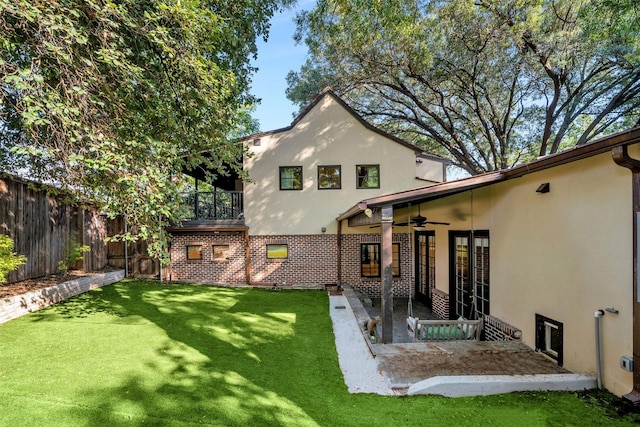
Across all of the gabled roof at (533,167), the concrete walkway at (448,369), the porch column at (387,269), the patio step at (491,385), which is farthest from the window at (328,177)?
the patio step at (491,385)

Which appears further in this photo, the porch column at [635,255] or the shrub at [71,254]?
the shrub at [71,254]

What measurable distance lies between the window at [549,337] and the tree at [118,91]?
265 inches

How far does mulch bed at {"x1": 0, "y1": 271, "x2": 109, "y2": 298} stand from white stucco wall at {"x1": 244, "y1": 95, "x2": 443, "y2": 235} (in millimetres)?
6006

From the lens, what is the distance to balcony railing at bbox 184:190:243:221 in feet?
40.2

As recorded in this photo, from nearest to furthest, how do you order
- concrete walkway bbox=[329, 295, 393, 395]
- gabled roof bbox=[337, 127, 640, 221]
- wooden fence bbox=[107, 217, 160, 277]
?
1. gabled roof bbox=[337, 127, 640, 221]
2. concrete walkway bbox=[329, 295, 393, 395]
3. wooden fence bbox=[107, 217, 160, 277]

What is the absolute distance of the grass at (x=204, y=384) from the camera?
3480mm

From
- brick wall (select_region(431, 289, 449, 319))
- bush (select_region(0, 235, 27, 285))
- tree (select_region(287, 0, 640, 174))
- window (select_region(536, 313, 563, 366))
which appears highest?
tree (select_region(287, 0, 640, 174))

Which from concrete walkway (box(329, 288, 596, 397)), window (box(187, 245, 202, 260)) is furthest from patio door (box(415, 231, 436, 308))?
window (box(187, 245, 202, 260))

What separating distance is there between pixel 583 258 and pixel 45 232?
13.8 m

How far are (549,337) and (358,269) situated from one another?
23.9 ft

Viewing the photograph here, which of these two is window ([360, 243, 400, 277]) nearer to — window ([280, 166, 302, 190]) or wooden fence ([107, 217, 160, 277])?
window ([280, 166, 302, 190])

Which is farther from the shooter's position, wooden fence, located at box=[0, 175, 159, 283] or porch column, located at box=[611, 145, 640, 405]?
wooden fence, located at box=[0, 175, 159, 283]

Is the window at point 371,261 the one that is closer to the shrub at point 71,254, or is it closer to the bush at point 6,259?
the shrub at point 71,254

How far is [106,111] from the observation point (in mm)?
5594
